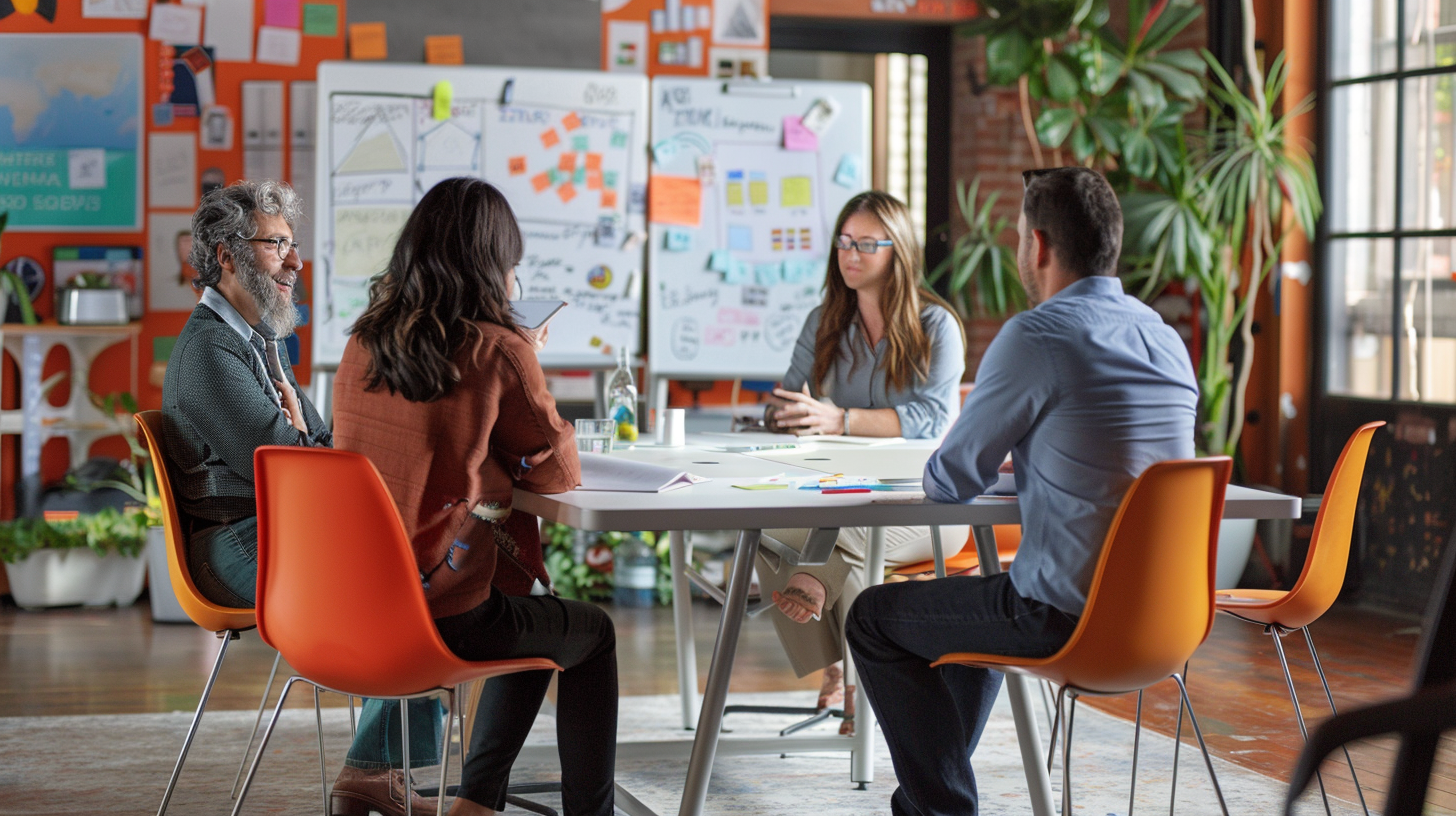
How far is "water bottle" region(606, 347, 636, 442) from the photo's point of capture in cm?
296

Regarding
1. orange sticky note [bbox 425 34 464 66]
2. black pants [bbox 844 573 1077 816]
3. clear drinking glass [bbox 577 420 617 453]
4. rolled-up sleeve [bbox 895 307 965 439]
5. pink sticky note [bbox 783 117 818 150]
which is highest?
orange sticky note [bbox 425 34 464 66]

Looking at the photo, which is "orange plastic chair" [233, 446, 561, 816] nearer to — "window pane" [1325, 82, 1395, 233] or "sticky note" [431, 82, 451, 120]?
"sticky note" [431, 82, 451, 120]

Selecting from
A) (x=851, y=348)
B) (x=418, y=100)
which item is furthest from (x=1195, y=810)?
(x=418, y=100)

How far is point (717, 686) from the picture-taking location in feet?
6.80

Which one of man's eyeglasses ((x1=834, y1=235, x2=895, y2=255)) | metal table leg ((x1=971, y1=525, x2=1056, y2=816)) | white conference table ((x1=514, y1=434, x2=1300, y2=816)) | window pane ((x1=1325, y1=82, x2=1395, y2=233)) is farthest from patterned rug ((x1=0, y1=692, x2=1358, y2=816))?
window pane ((x1=1325, y1=82, x2=1395, y2=233))

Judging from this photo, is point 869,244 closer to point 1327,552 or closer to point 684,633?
point 684,633

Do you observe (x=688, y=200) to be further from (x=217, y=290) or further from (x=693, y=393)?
(x=217, y=290)

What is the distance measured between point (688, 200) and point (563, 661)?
2990 millimetres

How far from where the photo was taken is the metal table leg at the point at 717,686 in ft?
6.79

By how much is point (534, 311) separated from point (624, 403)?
740 millimetres

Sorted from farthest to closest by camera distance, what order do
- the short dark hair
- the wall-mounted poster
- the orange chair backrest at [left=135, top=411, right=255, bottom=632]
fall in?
the wall-mounted poster < the orange chair backrest at [left=135, top=411, right=255, bottom=632] < the short dark hair

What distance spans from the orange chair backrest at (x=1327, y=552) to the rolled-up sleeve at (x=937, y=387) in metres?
1.01

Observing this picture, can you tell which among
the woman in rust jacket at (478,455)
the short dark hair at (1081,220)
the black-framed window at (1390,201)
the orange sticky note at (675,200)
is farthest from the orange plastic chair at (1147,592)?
the black-framed window at (1390,201)

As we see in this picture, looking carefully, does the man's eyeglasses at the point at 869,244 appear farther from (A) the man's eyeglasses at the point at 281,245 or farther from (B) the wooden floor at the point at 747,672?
(A) the man's eyeglasses at the point at 281,245
